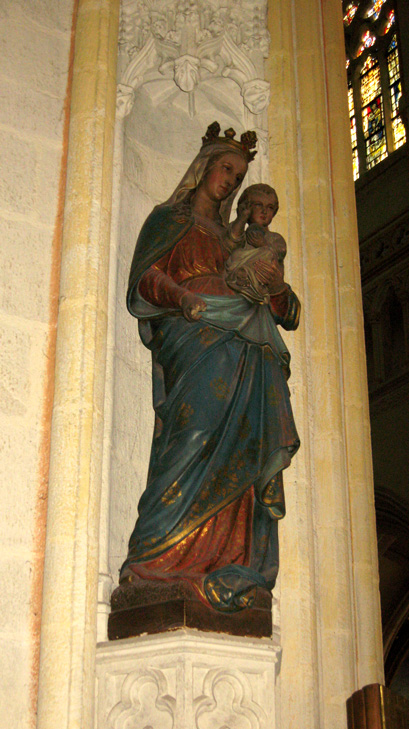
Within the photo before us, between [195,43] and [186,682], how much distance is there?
2.40 meters

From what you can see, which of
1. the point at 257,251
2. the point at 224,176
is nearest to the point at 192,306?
the point at 257,251

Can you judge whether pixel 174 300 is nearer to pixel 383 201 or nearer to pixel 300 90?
pixel 300 90

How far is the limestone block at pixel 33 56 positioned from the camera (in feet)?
11.3

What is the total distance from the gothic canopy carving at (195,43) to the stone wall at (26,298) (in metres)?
0.25

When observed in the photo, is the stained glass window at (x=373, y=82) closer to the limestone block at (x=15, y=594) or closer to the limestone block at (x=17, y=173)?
the limestone block at (x=17, y=173)

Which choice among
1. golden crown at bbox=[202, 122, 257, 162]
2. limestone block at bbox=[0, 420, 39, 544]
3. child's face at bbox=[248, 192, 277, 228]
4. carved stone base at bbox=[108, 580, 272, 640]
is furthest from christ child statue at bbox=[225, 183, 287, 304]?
carved stone base at bbox=[108, 580, 272, 640]

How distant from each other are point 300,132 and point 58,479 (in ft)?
5.92

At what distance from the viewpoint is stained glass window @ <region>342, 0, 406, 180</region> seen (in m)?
13.8

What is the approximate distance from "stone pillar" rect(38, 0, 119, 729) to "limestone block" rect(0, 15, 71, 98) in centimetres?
8

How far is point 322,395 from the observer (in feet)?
11.2

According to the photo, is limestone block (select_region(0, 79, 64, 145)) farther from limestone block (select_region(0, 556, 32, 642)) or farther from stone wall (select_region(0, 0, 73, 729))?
limestone block (select_region(0, 556, 32, 642))

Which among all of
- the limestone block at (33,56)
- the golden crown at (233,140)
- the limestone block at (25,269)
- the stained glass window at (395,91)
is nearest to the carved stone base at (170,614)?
the limestone block at (25,269)

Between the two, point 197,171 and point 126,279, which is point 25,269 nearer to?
point 126,279

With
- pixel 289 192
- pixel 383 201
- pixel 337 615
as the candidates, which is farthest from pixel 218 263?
pixel 383 201
